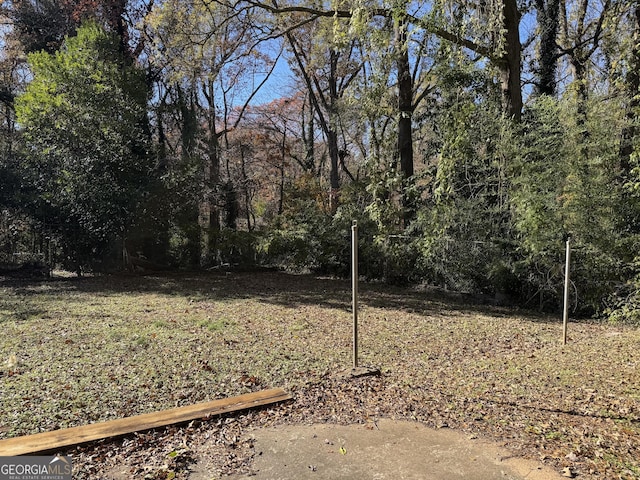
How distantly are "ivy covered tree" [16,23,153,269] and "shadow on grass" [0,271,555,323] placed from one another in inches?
50.6

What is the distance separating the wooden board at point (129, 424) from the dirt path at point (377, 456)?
38 cm

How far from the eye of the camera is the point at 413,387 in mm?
3578

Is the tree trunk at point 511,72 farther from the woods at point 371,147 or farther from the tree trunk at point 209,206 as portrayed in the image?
the tree trunk at point 209,206

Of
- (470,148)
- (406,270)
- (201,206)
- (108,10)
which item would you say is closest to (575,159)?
(470,148)

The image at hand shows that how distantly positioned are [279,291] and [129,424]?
641 centimetres

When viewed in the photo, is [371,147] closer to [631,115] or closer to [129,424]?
[631,115]

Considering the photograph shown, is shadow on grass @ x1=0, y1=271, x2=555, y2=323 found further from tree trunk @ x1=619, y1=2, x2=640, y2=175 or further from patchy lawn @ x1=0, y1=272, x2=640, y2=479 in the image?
tree trunk @ x1=619, y1=2, x2=640, y2=175

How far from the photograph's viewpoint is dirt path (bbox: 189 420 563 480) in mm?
2240

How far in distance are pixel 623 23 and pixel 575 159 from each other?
3680mm

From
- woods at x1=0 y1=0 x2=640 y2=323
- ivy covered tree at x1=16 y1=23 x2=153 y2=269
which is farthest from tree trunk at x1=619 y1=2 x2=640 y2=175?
ivy covered tree at x1=16 y1=23 x2=153 y2=269

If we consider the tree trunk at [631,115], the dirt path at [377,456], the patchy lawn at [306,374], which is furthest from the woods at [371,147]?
the dirt path at [377,456]

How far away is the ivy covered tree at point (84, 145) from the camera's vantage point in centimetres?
981

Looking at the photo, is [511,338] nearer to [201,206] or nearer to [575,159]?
[575,159]

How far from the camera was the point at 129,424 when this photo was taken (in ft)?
8.89
